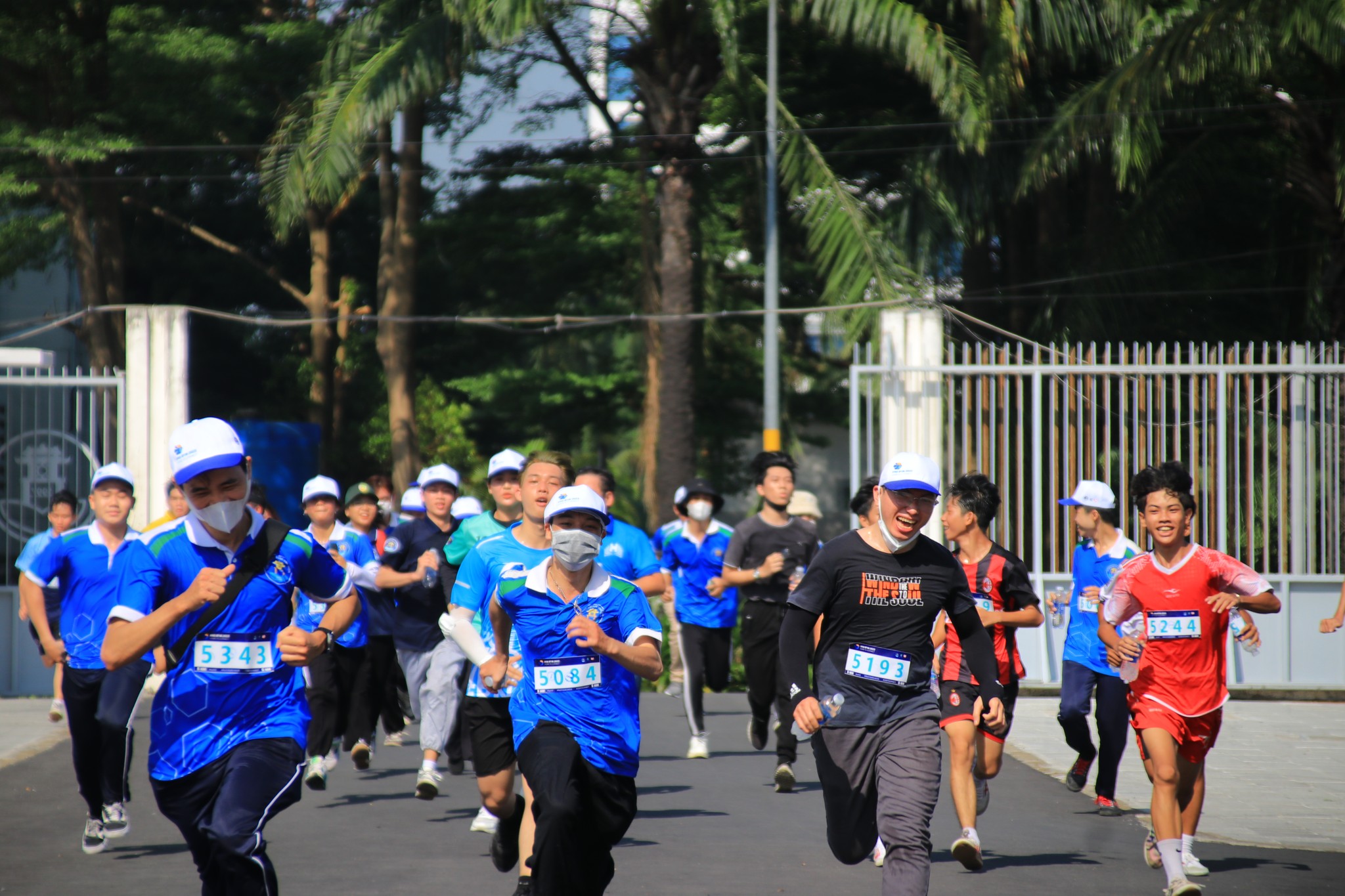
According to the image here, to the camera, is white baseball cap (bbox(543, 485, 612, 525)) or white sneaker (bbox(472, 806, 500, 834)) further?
white sneaker (bbox(472, 806, 500, 834))

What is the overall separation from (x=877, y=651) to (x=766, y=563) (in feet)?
13.9

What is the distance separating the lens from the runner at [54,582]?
9156mm

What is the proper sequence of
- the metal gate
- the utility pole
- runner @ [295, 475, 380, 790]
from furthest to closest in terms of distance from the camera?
1. the utility pole
2. the metal gate
3. runner @ [295, 475, 380, 790]

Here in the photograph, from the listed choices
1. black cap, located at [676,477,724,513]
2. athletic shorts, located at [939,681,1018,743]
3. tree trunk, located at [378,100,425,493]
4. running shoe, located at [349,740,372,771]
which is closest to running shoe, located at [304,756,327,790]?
running shoe, located at [349,740,372,771]

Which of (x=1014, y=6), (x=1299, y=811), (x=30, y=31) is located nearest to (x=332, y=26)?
(x=30, y=31)

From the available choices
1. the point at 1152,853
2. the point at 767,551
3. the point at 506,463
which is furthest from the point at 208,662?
the point at 767,551

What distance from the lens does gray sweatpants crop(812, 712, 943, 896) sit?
5.33 metres

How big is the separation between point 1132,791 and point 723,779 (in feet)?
8.48

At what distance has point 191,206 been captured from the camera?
33.6m

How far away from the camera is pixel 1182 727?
663 cm

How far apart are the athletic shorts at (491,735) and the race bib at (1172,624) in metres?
2.92

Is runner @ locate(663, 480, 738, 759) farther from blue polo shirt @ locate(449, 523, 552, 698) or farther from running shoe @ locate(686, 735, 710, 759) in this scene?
blue polo shirt @ locate(449, 523, 552, 698)

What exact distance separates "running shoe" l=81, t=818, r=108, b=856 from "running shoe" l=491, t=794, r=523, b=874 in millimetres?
2270

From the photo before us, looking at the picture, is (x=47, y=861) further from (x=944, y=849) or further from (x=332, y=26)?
(x=332, y=26)
